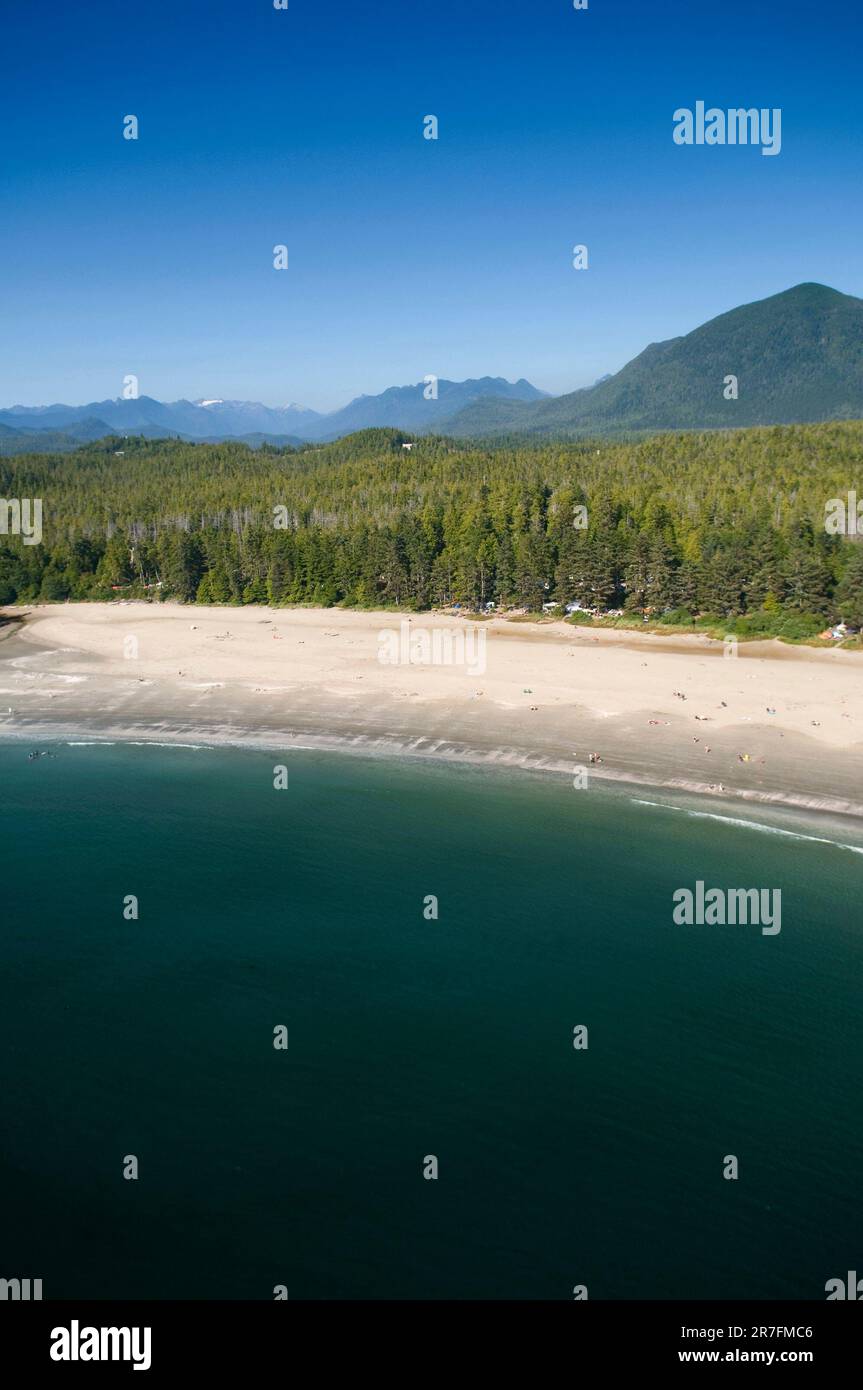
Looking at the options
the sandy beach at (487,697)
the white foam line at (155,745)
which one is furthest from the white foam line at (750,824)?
the white foam line at (155,745)

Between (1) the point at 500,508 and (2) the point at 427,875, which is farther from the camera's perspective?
(1) the point at 500,508

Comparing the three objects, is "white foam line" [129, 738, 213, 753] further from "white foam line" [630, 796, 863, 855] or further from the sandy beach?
"white foam line" [630, 796, 863, 855]

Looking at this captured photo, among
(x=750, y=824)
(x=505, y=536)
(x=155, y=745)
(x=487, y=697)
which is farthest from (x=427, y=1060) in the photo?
(x=505, y=536)

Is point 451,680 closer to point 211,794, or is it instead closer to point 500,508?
point 211,794

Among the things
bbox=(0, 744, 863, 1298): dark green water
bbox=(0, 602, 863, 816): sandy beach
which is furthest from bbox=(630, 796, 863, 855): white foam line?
bbox=(0, 602, 863, 816): sandy beach
